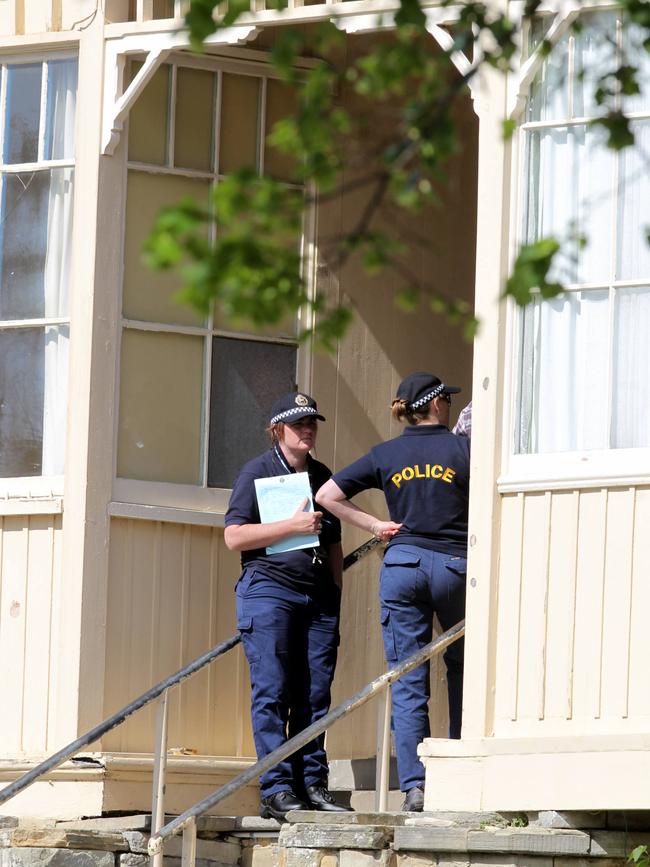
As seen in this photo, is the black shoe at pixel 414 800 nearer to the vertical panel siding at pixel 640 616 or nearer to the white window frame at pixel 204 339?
the vertical panel siding at pixel 640 616

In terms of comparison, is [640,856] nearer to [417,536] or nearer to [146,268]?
[417,536]

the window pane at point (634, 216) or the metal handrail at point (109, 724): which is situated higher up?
the window pane at point (634, 216)

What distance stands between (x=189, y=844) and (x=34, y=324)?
287cm

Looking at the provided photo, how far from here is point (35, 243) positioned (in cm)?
923

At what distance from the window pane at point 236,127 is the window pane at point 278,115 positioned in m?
0.07

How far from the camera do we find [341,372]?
9586 millimetres

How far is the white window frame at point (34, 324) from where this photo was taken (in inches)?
352

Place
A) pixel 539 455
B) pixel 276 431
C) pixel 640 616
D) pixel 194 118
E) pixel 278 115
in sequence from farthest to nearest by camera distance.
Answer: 1. pixel 278 115
2. pixel 194 118
3. pixel 276 431
4. pixel 539 455
5. pixel 640 616

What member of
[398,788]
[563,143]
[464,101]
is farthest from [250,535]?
[464,101]

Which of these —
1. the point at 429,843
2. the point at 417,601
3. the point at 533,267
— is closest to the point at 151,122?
the point at 417,601

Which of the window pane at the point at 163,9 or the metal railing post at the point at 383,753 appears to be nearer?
the metal railing post at the point at 383,753

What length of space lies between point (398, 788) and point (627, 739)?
196cm

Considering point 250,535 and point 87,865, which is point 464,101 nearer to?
point 250,535

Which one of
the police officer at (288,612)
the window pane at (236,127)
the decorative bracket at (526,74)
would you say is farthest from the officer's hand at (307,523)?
the window pane at (236,127)
